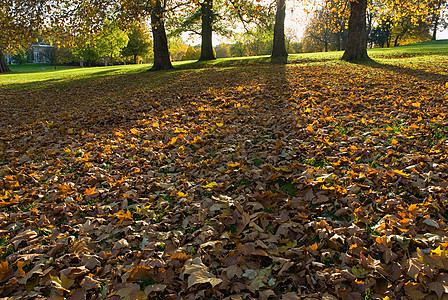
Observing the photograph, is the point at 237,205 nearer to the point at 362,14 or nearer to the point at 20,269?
the point at 20,269

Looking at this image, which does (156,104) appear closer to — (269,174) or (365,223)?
(269,174)

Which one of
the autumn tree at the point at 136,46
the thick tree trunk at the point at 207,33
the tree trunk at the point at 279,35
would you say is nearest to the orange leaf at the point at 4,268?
the tree trunk at the point at 279,35

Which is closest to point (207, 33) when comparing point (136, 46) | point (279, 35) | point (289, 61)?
point (279, 35)

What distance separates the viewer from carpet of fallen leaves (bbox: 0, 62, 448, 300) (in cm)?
244

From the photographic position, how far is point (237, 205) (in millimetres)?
3369

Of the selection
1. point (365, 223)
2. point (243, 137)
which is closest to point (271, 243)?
point (365, 223)

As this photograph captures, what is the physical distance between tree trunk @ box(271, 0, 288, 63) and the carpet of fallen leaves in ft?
43.0

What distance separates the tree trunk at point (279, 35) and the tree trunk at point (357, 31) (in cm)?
394

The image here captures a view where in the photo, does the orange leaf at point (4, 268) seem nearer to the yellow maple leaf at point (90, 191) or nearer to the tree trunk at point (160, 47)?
the yellow maple leaf at point (90, 191)

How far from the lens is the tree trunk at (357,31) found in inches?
601

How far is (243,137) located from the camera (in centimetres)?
561

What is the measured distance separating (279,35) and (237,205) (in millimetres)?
18121

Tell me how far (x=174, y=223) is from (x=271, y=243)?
114 cm

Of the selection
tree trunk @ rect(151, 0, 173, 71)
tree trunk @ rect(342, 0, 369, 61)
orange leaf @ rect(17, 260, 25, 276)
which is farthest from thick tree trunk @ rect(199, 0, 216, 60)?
orange leaf @ rect(17, 260, 25, 276)
